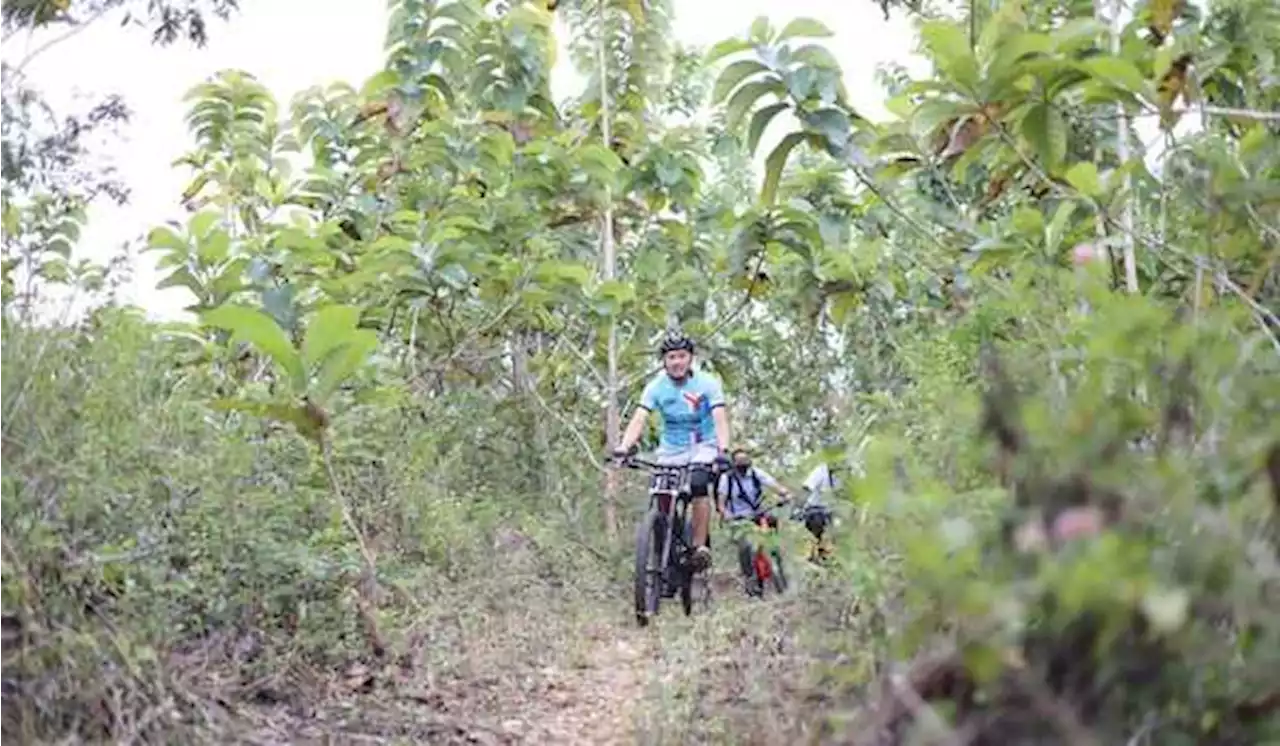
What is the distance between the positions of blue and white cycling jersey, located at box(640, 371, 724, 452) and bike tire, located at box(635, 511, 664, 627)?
1.50 ft

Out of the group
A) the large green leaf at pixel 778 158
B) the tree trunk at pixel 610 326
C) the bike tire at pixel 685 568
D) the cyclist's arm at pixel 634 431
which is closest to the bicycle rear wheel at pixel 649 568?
the bike tire at pixel 685 568

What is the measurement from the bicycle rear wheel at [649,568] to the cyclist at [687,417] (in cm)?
22

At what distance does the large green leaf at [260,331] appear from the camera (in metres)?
3.75

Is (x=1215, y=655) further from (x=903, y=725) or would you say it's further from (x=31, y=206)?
(x=31, y=206)

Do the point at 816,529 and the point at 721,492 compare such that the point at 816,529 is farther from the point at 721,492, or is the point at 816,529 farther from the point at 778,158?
the point at 778,158

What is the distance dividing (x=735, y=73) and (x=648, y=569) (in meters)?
2.42

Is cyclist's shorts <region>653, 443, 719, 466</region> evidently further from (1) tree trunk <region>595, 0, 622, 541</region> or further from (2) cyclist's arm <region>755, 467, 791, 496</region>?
(1) tree trunk <region>595, 0, 622, 541</region>

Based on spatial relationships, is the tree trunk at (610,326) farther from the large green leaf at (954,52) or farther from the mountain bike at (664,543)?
the large green leaf at (954,52)

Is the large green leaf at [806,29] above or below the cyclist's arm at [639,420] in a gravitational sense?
above

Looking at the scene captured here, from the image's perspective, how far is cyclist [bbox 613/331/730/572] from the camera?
622 centimetres

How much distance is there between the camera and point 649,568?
6.00 metres

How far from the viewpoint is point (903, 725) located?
185 cm

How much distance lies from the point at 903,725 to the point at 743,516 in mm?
4692

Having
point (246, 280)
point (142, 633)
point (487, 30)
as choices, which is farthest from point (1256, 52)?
point (487, 30)
